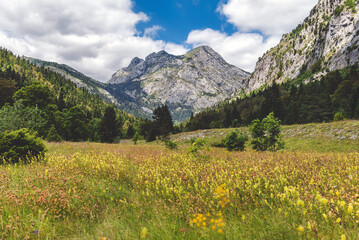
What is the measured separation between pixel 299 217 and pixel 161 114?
50416 millimetres

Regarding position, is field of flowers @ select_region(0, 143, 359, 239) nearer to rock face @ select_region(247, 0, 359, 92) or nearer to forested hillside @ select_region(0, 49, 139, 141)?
forested hillside @ select_region(0, 49, 139, 141)

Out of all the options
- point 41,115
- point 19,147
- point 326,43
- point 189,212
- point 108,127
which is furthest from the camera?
point 326,43

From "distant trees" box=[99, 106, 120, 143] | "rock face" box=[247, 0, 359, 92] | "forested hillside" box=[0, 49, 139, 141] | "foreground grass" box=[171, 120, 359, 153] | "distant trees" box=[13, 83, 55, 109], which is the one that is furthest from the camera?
"rock face" box=[247, 0, 359, 92]

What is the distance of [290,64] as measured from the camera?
18475 cm

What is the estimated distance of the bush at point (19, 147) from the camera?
7.75m

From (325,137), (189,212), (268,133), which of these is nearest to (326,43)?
(325,137)

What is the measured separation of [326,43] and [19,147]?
196m

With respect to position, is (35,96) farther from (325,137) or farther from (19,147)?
(325,137)

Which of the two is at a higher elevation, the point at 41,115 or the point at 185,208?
the point at 41,115

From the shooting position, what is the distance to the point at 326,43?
140750 mm

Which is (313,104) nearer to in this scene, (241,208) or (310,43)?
(241,208)

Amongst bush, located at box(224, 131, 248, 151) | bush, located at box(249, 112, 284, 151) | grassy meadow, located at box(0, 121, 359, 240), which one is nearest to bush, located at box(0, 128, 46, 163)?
grassy meadow, located at box(0, 121, 359, 240)

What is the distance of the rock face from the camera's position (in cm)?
11387

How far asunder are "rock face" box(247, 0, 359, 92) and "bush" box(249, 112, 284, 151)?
132 metres
